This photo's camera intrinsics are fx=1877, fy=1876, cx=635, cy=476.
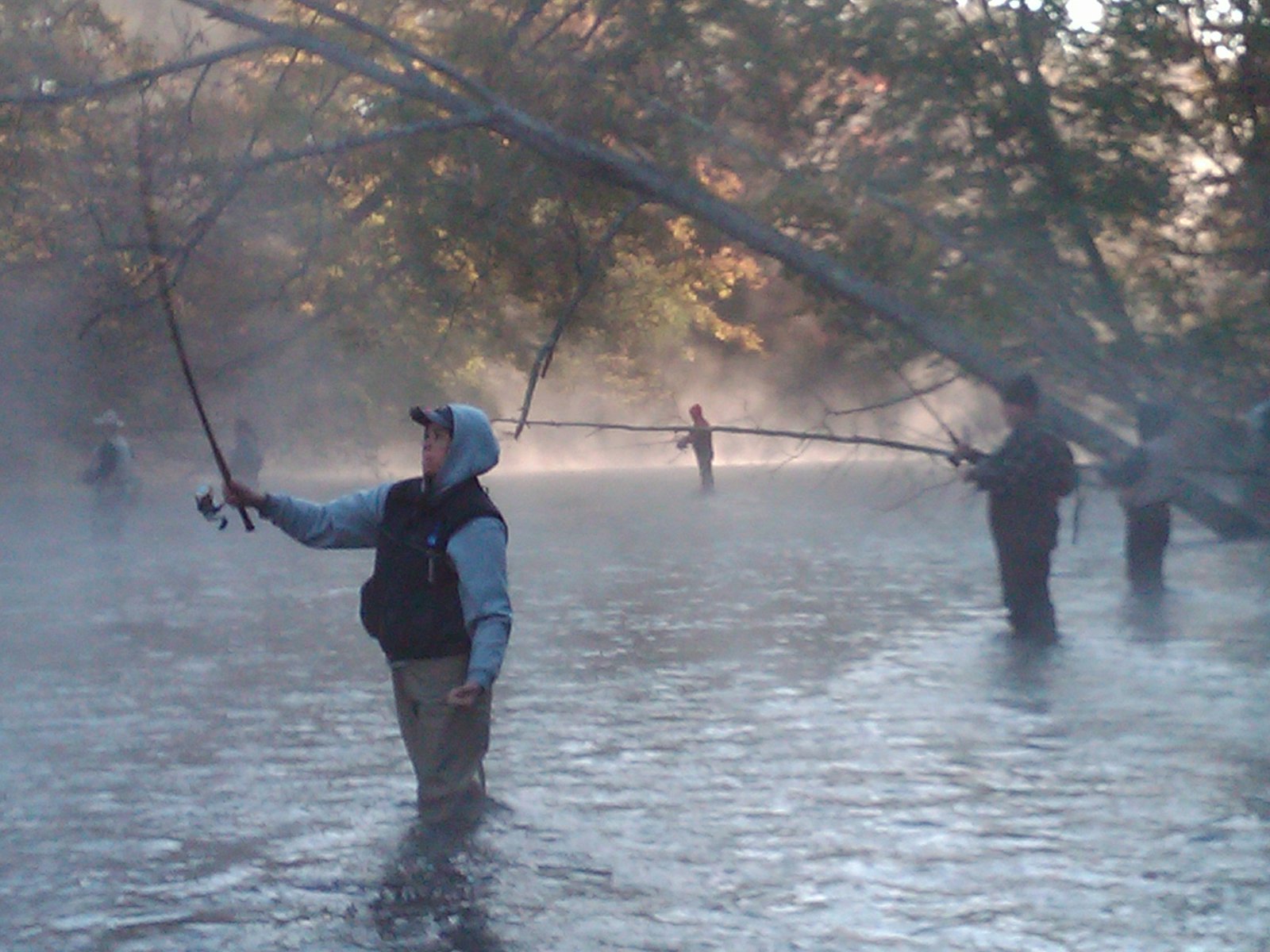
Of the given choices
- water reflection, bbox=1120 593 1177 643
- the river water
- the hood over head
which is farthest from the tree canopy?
the hood over head

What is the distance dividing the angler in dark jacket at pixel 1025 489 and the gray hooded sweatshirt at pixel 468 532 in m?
4.72

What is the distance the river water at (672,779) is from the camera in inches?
Result: 229

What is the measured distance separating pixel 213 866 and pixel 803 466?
157ft

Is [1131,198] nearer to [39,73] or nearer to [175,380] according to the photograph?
[39,73]

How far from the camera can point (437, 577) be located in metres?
6.59

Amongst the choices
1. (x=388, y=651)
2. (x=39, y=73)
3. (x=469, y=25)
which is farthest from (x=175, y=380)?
(x=388, y=651)

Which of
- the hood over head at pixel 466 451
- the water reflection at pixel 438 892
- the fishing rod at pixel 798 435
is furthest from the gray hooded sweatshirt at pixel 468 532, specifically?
the fishing rod at pixel 798 435

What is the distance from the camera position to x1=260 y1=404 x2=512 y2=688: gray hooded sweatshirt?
6.38 meters

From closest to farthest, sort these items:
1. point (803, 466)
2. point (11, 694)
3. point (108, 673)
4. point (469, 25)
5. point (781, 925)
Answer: point (781, 925) < point (11, 694) < point (108, 673) < point (469, 25) < point (803, 466)

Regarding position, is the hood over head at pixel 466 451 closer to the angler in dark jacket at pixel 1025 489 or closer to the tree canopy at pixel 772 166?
the angler in dark jacket at pixel 1025 489

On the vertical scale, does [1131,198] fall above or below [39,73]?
below

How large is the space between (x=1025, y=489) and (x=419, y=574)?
5528 mm

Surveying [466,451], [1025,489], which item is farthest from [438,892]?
[1025,489]

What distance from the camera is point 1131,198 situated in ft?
40.2
